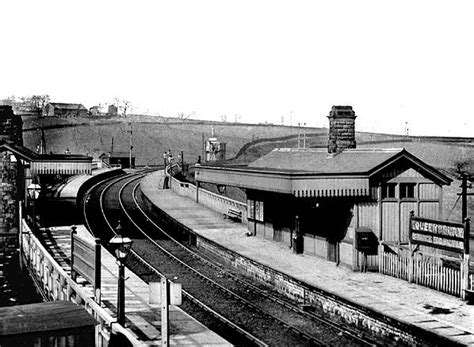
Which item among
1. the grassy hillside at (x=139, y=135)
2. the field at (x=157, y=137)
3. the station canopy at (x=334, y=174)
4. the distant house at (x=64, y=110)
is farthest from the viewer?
the distant house at (x=64, y=110)

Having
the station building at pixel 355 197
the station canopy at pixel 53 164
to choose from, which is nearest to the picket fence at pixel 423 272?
the station building at pixel 355 197

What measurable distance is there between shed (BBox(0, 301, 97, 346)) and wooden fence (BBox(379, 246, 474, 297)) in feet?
29.8

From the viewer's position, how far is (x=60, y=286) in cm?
1803

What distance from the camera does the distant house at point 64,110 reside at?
151 metres

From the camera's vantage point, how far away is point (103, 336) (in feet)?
45.6

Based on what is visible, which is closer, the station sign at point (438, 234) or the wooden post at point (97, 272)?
the wooden post at point (97, 272)

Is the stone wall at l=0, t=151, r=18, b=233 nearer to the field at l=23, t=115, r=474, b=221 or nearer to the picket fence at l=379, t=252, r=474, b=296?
the picket fence at l=379, t=252, r=474, b=296

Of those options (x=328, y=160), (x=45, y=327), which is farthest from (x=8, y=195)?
(x=45, y=327)

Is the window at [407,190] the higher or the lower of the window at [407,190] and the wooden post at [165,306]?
the higher

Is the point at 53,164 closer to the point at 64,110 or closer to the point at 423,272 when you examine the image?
the point at 423,272

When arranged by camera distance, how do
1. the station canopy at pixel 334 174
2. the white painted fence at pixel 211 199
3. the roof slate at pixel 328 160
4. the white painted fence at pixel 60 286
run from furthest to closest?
the white painted fence at pixel 211 199
the roof slate at pixel 328 160
the station canopy at pixel 334 174
the white painted fence at pixel 60 286

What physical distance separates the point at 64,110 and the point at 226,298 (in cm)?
13913

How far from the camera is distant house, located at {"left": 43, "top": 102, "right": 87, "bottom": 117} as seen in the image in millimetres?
151375

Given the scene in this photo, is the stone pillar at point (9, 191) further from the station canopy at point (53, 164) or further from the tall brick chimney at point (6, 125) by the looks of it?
the tall brick chimney at point (6, 125)
